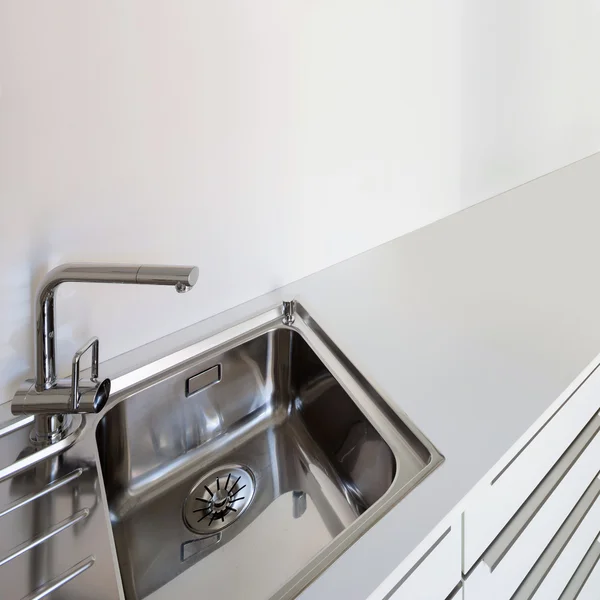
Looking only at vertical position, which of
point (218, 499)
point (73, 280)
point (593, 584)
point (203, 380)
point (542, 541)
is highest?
point (73, 280)

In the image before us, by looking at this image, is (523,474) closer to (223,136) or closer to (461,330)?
(461,330)

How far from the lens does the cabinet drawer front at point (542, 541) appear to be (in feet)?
2.39

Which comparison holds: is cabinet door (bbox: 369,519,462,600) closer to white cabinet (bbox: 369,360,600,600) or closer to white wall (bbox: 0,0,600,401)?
white cabinet (bbox: 369,360,600,600)

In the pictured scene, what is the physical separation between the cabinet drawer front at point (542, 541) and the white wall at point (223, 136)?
2.14 feet

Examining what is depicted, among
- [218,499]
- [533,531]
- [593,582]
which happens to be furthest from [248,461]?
[593,582]

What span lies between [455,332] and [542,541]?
1.28 ft

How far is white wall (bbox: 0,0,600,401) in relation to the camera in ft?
2.31

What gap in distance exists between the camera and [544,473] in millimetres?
823

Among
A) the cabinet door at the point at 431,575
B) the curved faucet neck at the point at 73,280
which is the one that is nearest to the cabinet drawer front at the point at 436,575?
the cabinet door at the point at 431,575

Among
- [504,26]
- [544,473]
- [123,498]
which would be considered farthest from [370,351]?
[504,26]

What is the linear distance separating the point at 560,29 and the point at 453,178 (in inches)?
27.0

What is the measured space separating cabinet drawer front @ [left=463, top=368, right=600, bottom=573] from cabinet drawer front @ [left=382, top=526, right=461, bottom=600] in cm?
3

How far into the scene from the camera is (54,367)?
2.36 ft

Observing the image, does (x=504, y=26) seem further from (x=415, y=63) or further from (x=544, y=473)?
(x=544, y=473)
